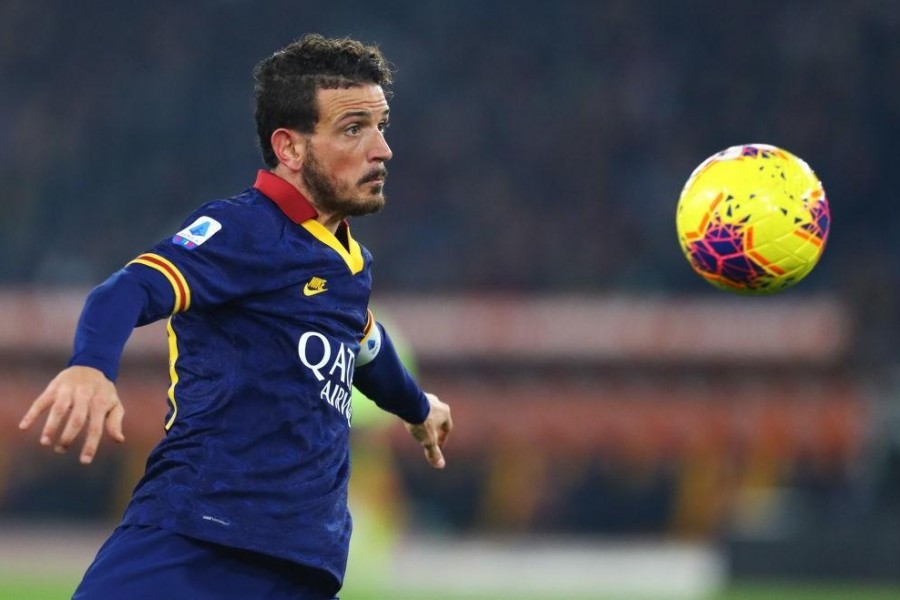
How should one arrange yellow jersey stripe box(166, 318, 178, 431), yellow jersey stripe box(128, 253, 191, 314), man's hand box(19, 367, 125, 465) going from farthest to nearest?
yellow jersey stripe box(166, 318, 178, 431) < yellow jersey stripe box(128, 253, 191, 314) < man's hand box(19, 367, 125, 465)

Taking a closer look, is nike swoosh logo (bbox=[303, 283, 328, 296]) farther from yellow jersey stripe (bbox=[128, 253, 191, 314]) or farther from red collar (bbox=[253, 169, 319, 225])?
yellow jersey stripe (bbox=[128, 253, 191, 314])

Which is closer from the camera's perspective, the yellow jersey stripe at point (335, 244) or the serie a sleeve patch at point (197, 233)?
the serie a sleeve patch at point (197, 233)

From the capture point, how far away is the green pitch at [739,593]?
10.3 metres

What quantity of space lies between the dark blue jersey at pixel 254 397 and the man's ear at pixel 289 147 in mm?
142

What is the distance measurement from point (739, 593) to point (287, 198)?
7436 millimetres

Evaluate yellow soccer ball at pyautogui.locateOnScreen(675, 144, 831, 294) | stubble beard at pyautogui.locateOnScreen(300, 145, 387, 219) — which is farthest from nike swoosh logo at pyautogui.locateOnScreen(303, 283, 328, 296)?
yellow soccer ball at pyautogui.locateOnScreen(675, 144, 831, 294)

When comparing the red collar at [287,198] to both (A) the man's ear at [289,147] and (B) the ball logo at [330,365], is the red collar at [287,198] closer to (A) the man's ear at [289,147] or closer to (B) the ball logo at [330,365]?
(A) the man's ear at [289,147]

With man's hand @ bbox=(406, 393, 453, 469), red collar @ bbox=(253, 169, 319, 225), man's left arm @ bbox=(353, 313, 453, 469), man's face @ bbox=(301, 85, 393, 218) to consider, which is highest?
man's face @ bbox=(301, 85, 393, 218)

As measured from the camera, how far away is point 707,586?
11148 millimetres

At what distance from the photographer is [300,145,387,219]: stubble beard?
4043 millimetres

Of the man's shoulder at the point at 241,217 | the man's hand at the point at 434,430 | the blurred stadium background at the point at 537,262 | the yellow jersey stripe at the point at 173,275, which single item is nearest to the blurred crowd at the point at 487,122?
the blurred stadium background at the point at 537,262

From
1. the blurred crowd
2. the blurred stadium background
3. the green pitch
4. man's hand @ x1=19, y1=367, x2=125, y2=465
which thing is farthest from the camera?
the blurred crowd

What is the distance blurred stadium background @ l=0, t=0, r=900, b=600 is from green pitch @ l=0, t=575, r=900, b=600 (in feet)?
1.82

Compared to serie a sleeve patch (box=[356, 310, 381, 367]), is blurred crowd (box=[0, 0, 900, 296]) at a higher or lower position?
higher
